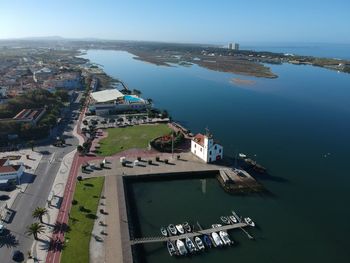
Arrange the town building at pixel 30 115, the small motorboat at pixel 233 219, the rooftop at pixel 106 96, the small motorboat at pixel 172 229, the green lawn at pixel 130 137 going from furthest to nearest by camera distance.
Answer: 1. the rooftop at pixel 106 96
2. the town building at pixel 30 115
3. the green lawn at pixel 130 137
4. the small motorboat at pixel 233 219
5. the small motorboat at pixel 172 229

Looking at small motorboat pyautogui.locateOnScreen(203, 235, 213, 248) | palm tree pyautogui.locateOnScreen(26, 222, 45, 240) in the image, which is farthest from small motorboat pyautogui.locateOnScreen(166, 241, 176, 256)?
palm tree pyautogui.locateOnScreen(26, 222, 45, 240)

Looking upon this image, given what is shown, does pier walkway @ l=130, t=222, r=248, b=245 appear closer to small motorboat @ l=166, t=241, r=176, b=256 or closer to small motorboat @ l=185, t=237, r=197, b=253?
small motorboat @ l=166, t=241, r=176, b=256

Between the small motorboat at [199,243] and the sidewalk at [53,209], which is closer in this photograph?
the sidewalk at [53,209]

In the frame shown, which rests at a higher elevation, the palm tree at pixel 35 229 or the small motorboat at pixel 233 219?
the palm tree at pixel 35 229

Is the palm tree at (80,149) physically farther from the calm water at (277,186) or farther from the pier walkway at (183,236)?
the pier walkway at (183,236)

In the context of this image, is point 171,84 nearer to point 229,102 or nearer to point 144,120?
point 229,102

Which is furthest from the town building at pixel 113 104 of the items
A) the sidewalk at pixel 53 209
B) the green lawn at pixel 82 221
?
the green lawn at pixel 82 221

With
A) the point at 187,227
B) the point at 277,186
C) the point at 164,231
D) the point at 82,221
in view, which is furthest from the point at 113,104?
the point at 187,227

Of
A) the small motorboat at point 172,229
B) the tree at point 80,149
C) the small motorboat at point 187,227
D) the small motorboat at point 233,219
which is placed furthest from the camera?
the tree at point 80,149

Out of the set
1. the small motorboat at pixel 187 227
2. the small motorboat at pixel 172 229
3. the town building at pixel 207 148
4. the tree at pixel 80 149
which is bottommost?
the small motorboat at pixel 172 229
